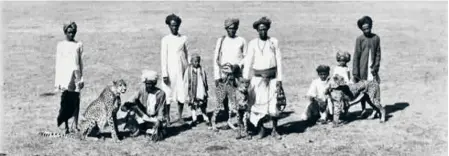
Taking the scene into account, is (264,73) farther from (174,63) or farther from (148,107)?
(148,107)

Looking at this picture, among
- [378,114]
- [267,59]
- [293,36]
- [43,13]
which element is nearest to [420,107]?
[378,114]

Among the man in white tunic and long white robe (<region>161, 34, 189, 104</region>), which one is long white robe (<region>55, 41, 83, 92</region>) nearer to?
long white robe (<region>161, 34, 189, 104</region>)

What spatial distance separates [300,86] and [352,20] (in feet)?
43.0

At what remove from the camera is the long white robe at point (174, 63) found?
30.4ft

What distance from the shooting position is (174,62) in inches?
368

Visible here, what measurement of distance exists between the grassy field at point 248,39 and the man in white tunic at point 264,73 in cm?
54

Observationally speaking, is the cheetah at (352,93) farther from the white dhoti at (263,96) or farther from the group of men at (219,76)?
the white dhoti at (263,96)

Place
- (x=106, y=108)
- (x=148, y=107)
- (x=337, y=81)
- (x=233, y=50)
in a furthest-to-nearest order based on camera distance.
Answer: (x=337, y=81), (x=233, y=50), (x=148, y=107), (x=106, y=108)

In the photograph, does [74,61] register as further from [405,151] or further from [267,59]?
[405,151]

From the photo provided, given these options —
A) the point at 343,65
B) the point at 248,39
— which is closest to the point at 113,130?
the point at 343,65

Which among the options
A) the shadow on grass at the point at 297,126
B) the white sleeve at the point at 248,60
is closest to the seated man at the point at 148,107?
the white sleeve at the point at 248,60

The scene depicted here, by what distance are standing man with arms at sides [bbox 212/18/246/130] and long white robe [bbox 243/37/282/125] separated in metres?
0.37

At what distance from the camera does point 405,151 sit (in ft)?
27.2

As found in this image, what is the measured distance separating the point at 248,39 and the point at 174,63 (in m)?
10.8
